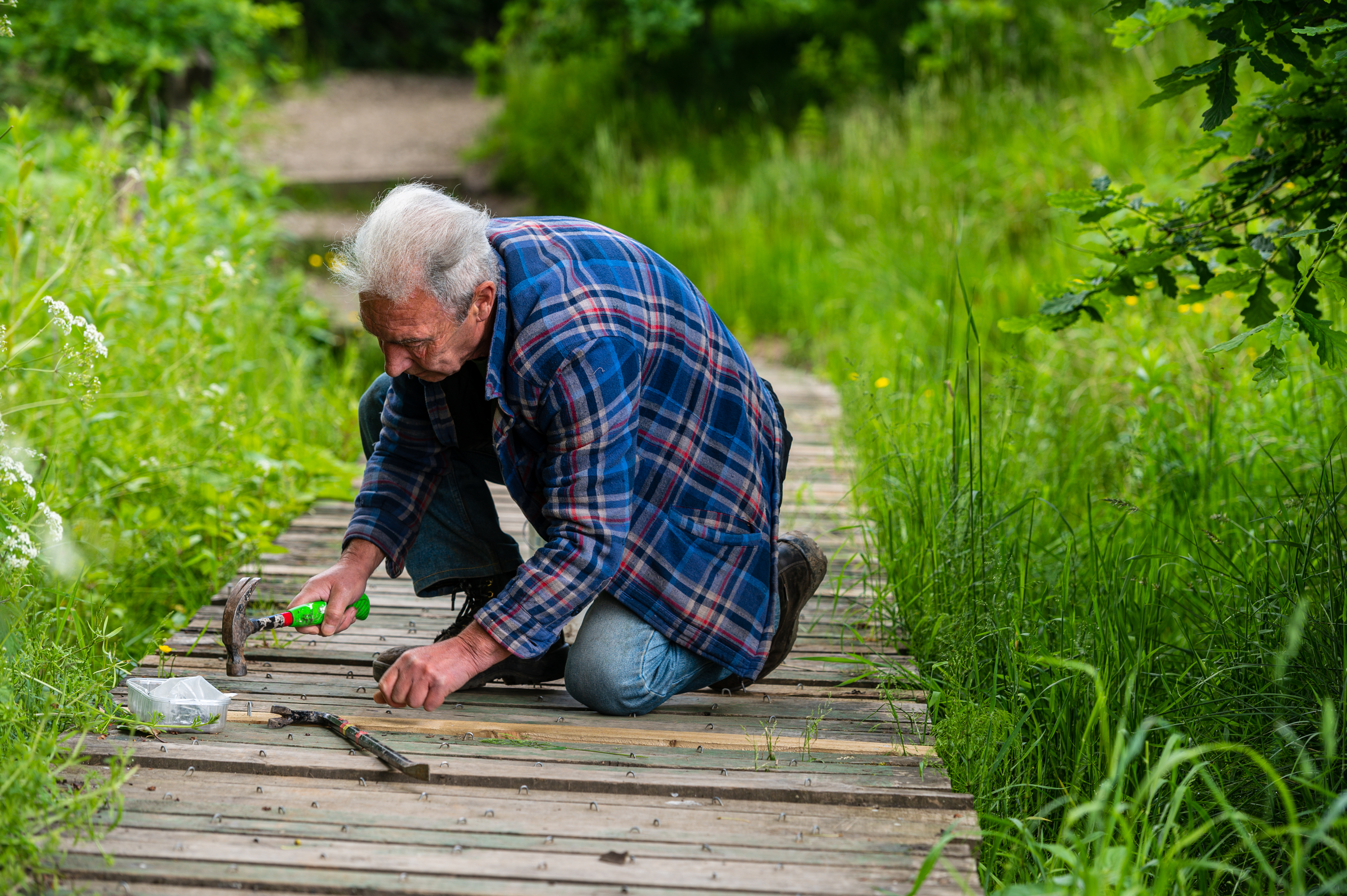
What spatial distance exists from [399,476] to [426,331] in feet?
1.71

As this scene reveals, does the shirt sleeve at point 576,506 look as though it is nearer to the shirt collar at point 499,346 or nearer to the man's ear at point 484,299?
the shirt collar at point 499,346

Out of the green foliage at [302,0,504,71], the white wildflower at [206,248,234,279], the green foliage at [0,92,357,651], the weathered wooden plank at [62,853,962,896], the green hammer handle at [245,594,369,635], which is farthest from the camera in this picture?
the green foliage at [302,0,504,71]

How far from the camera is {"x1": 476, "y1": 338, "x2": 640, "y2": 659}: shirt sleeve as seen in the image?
2.20m

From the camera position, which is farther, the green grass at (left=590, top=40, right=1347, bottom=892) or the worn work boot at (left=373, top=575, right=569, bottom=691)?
the worn work boot at (left=373, top=575, right=569, bottom=691)

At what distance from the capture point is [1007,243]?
257 inches

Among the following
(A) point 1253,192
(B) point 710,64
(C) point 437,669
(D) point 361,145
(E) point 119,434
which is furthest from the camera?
(D) point 361,145

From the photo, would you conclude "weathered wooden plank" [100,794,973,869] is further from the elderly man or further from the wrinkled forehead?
the wrinkled forehead

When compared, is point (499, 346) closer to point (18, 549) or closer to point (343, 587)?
point (343, 587)

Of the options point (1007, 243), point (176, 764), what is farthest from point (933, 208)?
point (176, 764)

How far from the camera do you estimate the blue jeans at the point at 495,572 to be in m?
2.41

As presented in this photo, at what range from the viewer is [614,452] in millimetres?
2234

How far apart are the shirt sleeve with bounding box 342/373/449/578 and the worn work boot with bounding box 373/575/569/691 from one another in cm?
18

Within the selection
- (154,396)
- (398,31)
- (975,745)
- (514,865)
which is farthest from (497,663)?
(398,31)

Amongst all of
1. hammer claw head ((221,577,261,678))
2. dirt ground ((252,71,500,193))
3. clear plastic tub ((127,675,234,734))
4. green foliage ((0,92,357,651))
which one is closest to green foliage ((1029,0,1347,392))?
hammer claw head ((221,577,261,678))
